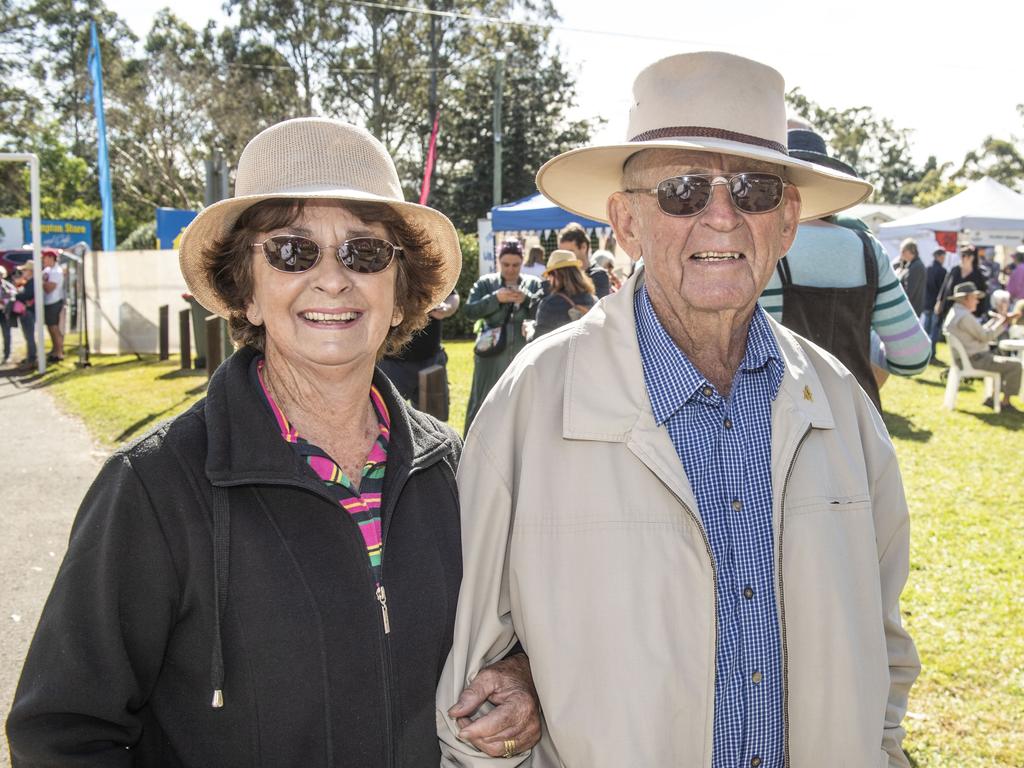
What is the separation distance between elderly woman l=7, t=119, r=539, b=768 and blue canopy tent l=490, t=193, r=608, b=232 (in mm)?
12892

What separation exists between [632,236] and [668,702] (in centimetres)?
117

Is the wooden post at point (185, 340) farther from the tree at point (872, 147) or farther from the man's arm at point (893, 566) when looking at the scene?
the tree at point (872, 147)

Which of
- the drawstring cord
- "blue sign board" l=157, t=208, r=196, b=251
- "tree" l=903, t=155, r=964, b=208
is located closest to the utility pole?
the drawstring cord

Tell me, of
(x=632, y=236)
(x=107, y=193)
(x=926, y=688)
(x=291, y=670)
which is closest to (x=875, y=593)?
(x=632, y=236)

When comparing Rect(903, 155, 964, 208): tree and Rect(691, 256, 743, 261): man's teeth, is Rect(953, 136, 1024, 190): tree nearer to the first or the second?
Rect(903, 155, 964, 208): tree

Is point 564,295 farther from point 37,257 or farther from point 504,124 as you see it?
point 504,124

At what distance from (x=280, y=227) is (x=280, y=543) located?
75cm

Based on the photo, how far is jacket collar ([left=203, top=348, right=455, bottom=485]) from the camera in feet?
5.50

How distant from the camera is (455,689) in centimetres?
182

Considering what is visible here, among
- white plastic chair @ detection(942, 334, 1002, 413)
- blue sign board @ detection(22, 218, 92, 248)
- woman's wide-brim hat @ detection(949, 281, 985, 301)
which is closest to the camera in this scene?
white plastic chair @ detection(942, 334, 1002, 413)

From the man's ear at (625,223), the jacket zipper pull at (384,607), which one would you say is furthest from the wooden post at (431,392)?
the jacket zipper pull at (384,607)

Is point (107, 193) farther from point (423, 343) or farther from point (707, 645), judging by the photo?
point (707, 645)

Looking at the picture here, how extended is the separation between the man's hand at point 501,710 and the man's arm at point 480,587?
34mm

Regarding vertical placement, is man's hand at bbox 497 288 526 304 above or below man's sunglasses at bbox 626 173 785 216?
below
